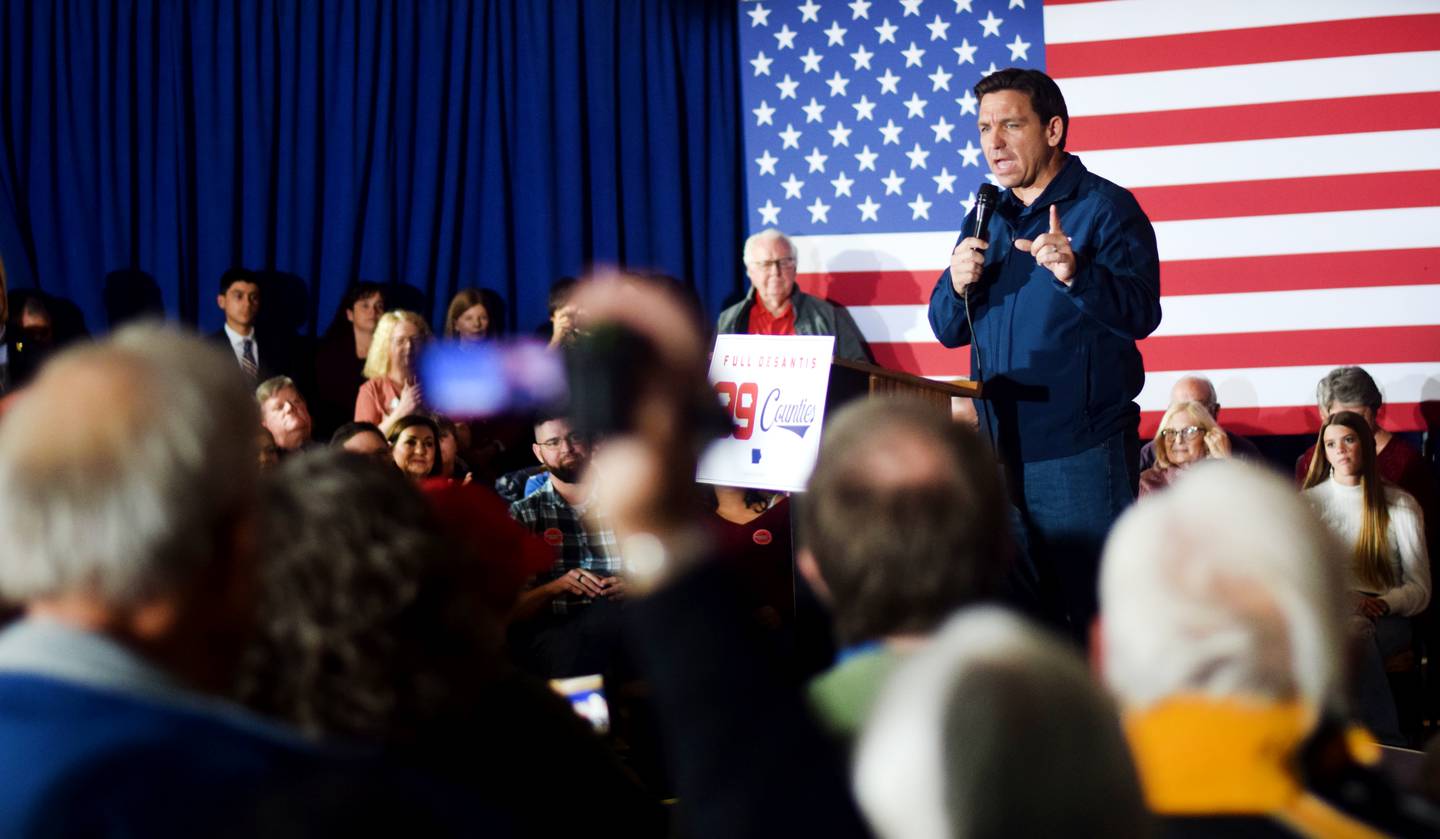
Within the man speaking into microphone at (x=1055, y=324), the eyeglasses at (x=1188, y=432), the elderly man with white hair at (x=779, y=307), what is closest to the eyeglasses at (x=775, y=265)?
the elderly man with white hair at (x=779, y=307)

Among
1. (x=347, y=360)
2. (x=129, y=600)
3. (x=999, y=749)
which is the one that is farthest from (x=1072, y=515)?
(x=347, y=360)

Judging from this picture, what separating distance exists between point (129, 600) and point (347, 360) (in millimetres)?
5334

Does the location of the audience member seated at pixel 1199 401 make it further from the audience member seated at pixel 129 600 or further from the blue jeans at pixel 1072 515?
the audience member seated at pixel 129 600

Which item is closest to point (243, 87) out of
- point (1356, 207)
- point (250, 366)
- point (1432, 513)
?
point (250, 366)

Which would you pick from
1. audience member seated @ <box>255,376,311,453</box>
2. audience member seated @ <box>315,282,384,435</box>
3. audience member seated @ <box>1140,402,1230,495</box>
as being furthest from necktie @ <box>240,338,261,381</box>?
audience member seated @ <box>1140,402,1230,495</box>

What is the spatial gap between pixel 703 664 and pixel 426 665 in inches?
13.5

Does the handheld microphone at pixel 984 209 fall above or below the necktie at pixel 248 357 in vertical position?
above

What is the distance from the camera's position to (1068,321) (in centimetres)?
325

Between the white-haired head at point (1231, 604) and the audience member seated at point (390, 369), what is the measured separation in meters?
4.26

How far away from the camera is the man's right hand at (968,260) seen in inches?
128

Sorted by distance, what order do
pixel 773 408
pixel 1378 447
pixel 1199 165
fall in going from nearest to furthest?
1. pixel 773 408
2. pixel 1378 447
3. pixel 1199 165

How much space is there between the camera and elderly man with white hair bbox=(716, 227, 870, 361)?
569cm

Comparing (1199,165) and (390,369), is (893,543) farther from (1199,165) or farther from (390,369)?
(1199,165)

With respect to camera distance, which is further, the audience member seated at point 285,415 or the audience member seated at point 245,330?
the audience member seated at point 245,330
